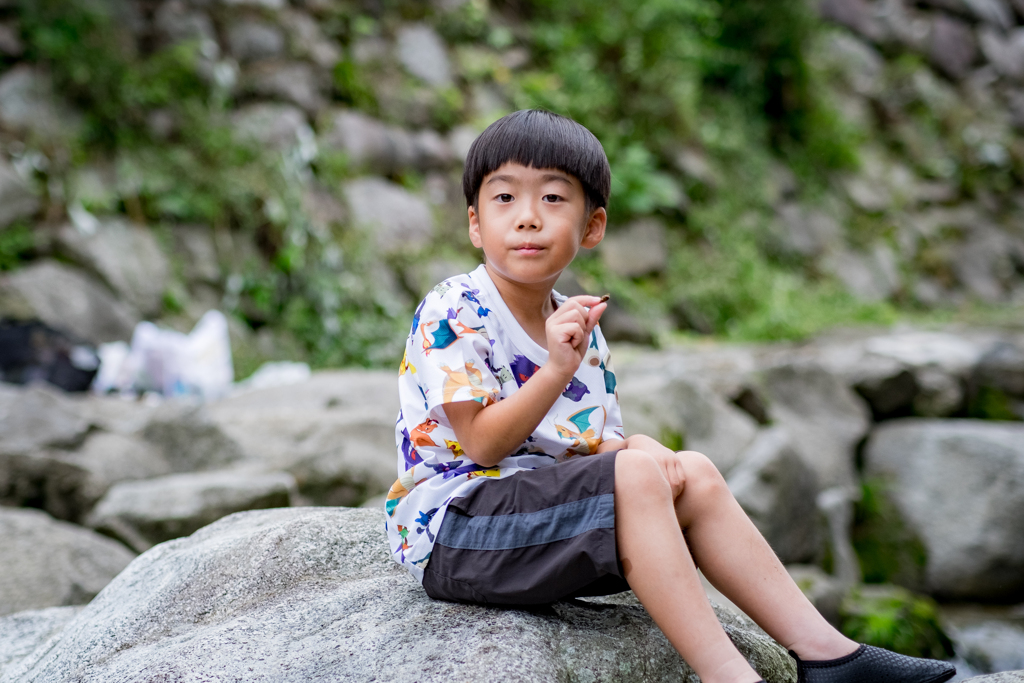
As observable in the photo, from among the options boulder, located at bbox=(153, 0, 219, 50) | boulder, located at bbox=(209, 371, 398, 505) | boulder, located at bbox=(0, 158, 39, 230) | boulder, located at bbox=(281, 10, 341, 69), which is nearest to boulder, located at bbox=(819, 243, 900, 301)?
boulder, located at bbox=(281, 10, 341, 69)

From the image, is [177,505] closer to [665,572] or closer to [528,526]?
[528,526]

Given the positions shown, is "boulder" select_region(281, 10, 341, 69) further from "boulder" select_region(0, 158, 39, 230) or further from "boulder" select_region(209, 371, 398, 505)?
"boulder" select_region(209, 371, 398, 505)

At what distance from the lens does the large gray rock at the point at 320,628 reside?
60.5 inches

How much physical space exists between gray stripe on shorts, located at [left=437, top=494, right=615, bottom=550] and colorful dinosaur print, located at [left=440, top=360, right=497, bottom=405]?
0.79 feet

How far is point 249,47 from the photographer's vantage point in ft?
23.5

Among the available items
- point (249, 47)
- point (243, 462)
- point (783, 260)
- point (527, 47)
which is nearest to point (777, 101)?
point (783, 260)

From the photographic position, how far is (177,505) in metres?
3.00

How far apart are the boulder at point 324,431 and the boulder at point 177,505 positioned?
41cm

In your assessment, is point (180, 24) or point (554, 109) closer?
point (180, 24)

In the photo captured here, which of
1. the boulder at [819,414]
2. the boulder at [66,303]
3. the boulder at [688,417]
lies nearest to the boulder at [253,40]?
the boulder at [66,303]

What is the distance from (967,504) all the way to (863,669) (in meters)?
3.37

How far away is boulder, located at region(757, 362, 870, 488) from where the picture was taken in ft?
16.3

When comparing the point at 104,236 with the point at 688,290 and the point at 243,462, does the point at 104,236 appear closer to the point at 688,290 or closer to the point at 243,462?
the point at 243,462

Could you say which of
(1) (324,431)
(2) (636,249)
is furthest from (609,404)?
→ (2) (636,249)
